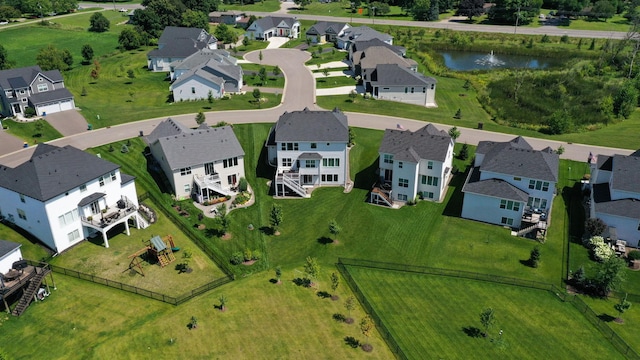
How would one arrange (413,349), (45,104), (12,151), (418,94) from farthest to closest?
1. (418,94)
2. (45,104)
3. (12,151)
4. (413,349)

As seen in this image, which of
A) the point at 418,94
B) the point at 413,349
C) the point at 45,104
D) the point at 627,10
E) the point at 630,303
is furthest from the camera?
the point at 627,10

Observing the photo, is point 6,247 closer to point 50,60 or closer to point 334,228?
point 334,228

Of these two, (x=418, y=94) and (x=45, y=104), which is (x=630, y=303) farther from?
(x=45, y=104)

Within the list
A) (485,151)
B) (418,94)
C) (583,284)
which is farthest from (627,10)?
(583,284)

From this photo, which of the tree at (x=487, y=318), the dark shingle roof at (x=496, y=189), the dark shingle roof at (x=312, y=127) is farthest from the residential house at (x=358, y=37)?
the tree at (x=487, y=318)

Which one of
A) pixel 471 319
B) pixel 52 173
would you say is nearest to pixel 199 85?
pixel 52 173

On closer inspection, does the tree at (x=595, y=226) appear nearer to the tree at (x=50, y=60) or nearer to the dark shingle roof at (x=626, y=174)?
the dark shingle roof at (x=626, y=174)
